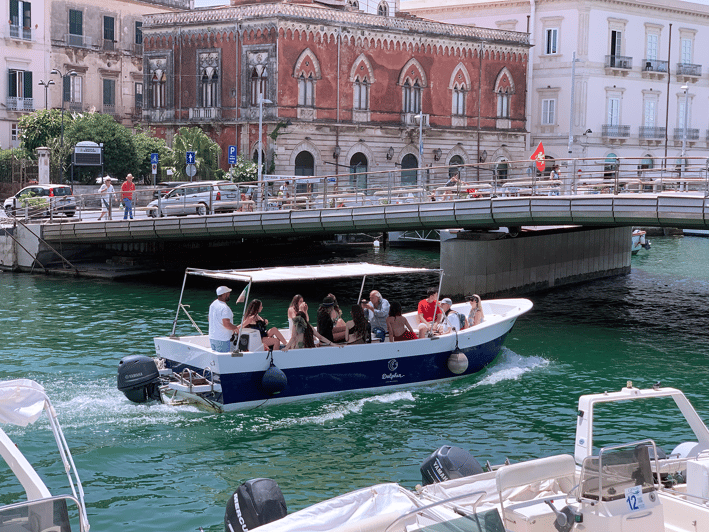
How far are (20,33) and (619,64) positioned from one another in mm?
40545

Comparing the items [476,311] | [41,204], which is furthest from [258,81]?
[476,311]

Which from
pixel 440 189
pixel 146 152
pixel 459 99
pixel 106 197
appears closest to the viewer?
pixel 440 189

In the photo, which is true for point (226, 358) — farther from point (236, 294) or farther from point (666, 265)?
point (666, 265)

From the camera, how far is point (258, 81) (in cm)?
5338

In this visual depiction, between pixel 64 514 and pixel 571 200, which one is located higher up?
pixel 571 200

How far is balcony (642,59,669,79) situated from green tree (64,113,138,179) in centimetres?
3857

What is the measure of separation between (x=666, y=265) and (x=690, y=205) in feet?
68.1

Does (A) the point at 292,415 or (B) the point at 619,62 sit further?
(B) the point at 619,62

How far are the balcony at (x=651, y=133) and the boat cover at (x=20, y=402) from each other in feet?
213

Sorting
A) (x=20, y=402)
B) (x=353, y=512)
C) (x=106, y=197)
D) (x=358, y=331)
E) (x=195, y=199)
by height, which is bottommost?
(x=353, y=512)

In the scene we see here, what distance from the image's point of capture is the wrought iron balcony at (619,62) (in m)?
66.3

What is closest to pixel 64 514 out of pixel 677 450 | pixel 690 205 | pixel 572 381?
pixel 677 450

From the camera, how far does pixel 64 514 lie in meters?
8.09

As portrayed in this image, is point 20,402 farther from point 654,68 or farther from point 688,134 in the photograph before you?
point 688,134
